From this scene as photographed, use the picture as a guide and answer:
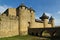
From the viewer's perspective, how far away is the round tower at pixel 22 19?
22.2 meters

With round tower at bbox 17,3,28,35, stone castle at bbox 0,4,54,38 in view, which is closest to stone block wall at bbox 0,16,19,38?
stone castle at bbox 0,4,54,38

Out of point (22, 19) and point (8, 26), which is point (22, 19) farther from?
point (8, 26)

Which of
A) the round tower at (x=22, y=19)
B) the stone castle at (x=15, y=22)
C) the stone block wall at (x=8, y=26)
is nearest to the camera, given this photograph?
the stone block wall at (x=8, y=26)

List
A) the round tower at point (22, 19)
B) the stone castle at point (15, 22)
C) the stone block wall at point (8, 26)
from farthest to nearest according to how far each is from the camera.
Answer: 1. the round tower at point (22, 19)
2. the stone castle at point (15, 22)
3. the stone block wall at point (8, 26)

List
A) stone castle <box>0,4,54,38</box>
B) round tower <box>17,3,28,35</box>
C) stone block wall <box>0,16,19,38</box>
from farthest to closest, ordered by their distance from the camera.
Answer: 1. round tower <box>17,3,28,35</box>
2. stone castle <box>0,4,54,38</box>
3. stone block wall <box>0,16,19,38</box>

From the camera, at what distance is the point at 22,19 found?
22562mm

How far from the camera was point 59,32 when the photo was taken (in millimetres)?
20312

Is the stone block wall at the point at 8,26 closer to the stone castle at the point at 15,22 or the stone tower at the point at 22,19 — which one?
the stone castle at the point at 15,22

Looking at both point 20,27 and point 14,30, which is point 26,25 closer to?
point 20,27

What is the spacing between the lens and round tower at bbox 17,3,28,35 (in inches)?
876

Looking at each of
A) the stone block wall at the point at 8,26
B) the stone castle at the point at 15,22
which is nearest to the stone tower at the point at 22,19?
the stone castle at the point at 15,22

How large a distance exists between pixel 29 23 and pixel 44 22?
30.5ft

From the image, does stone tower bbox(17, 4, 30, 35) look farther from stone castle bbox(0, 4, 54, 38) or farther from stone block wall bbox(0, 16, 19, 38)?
stone block wall bbox(0, 16, 19, 38)

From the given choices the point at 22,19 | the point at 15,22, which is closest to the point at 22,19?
the point at 22,19
